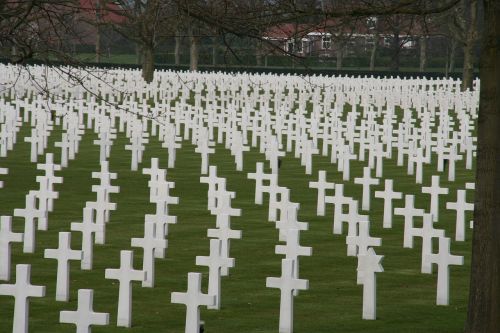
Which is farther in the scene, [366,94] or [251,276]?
[366,94]

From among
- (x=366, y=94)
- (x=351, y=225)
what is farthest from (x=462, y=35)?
(x=351, y=225)

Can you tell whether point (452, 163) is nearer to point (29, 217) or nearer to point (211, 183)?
point (211, 183)

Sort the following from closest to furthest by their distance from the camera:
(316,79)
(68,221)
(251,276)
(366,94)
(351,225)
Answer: (251,276), (351,225), (68,221), (366,94), (316,79)

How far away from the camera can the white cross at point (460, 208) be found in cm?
1396

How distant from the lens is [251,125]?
94.0ft

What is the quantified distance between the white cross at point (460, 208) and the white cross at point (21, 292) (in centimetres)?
662

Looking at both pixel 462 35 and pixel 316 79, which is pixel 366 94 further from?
pixel 462 35

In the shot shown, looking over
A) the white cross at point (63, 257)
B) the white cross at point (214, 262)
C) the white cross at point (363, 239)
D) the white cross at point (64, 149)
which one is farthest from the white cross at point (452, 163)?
the white cross at point (63, 257)

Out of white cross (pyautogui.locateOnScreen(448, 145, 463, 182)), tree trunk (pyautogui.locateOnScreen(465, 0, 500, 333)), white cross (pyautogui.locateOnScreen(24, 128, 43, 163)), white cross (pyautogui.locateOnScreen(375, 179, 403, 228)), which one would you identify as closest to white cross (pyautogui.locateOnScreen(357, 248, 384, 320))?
tree trunk (pyautogui.locateOnScreen(465, 0, 500, 333))

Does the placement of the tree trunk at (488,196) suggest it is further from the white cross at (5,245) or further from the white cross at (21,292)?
the white cross at (5,245)

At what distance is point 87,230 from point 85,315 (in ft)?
12.7

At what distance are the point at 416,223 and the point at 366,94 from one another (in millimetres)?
24908

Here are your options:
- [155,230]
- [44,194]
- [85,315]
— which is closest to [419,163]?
[44,194]

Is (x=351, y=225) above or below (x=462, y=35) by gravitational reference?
below
